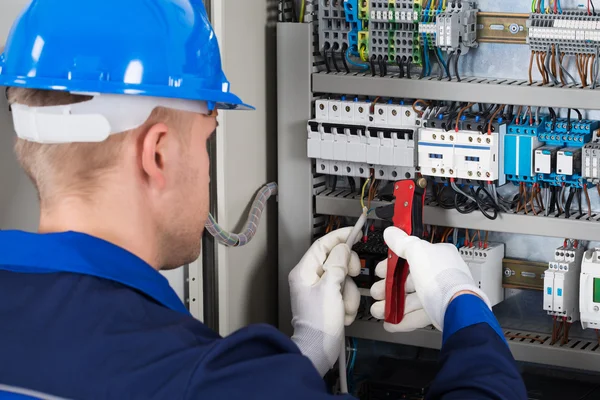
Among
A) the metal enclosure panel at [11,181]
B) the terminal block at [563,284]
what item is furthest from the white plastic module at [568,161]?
the metal enclosure panel at [11,181]

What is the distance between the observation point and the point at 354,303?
2.17 m

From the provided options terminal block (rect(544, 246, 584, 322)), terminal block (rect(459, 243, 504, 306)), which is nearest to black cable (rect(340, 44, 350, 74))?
terminal block (rect(459, 243, 504, 306))

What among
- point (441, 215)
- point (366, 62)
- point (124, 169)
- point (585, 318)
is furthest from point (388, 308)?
point (124, 169)

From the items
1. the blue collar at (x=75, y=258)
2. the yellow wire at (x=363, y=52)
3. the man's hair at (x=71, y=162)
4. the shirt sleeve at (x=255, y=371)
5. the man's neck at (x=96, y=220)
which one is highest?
the yellow wire at (x=363, y=52)

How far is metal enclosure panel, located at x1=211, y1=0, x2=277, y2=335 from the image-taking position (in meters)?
2.28

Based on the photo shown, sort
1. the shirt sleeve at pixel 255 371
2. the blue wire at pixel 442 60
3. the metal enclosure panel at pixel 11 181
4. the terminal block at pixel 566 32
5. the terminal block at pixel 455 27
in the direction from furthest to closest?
the blue wire at pixel 442 60
the terminal block at pixel 455 27
the terminal block at pixel 566 32
the metal enclosure panel at pixel 11 181
the shirt sleeve at pixel 255 371

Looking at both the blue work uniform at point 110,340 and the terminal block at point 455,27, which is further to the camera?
the terminal block at point 455,27

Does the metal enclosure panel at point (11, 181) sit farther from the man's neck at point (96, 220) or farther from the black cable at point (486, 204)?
the black cable at point (486, 204)

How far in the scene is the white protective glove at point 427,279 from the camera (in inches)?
67.2

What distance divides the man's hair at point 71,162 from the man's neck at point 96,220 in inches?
0.6

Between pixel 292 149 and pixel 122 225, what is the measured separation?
4.54 ft

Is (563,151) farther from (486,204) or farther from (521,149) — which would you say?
(486,204)

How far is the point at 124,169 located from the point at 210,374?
0.97ft

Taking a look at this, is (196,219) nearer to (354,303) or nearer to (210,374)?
(210,374)
